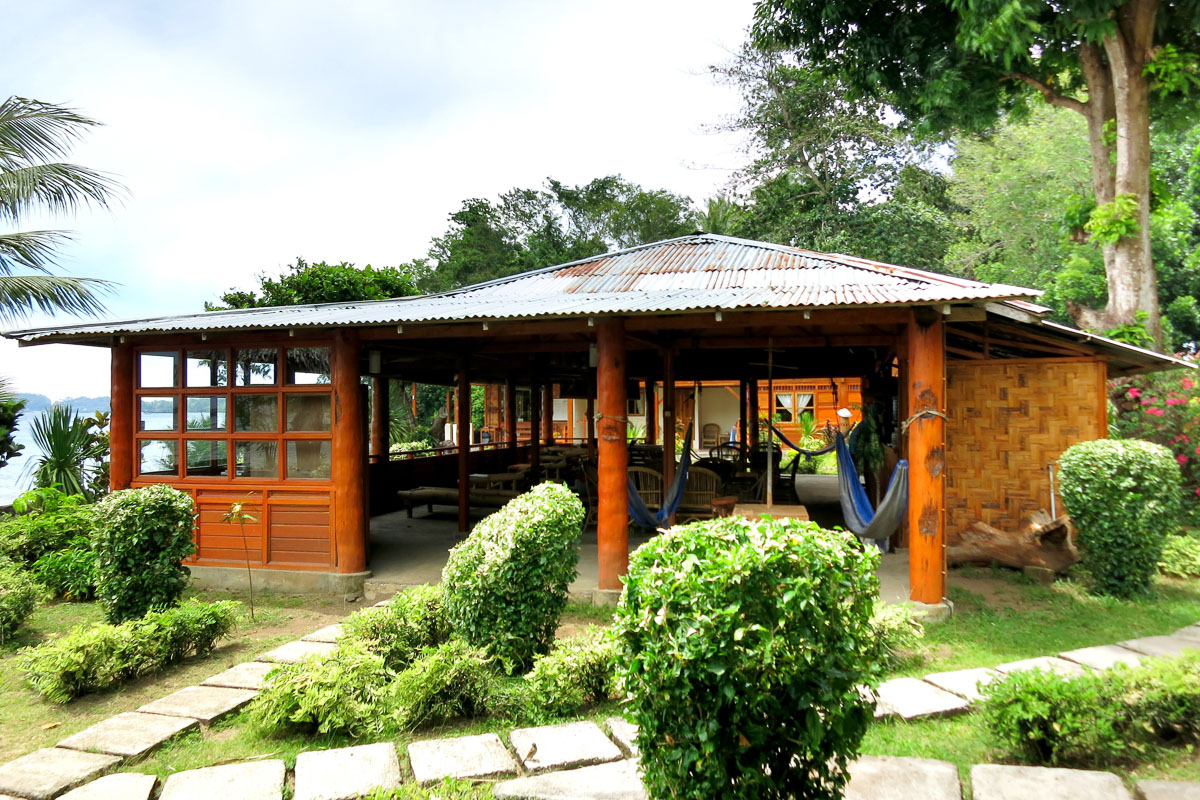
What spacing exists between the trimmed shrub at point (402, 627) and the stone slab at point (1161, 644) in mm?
4304

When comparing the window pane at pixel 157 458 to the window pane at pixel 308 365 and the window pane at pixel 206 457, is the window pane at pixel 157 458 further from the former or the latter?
the window pane at pixel 308 365

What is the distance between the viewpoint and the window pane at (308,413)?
682 cm

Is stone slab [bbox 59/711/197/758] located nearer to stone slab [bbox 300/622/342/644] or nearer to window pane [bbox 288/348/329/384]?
stone slab [bbox 300/622/342/644]

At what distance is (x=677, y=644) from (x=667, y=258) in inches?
274

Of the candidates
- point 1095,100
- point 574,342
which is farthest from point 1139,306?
point 574,342

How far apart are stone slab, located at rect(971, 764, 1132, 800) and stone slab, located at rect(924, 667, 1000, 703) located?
28.8 inches

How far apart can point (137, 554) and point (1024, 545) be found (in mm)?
7435

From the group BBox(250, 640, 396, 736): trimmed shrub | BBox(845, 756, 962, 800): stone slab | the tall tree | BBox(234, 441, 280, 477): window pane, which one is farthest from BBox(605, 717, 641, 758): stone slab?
the tall tree

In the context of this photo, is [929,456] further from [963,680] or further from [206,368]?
[206,368]

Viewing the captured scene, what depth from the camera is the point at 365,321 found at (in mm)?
5926

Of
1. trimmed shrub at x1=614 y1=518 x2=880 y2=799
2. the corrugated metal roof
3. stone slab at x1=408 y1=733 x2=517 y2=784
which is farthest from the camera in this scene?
the corrugated metal roof

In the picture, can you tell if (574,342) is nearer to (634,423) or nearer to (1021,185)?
(1021,185)

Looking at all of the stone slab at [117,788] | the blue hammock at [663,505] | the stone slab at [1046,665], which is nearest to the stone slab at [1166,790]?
the stone slab at [1046,665]

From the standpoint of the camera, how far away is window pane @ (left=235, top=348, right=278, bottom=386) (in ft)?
22.8
